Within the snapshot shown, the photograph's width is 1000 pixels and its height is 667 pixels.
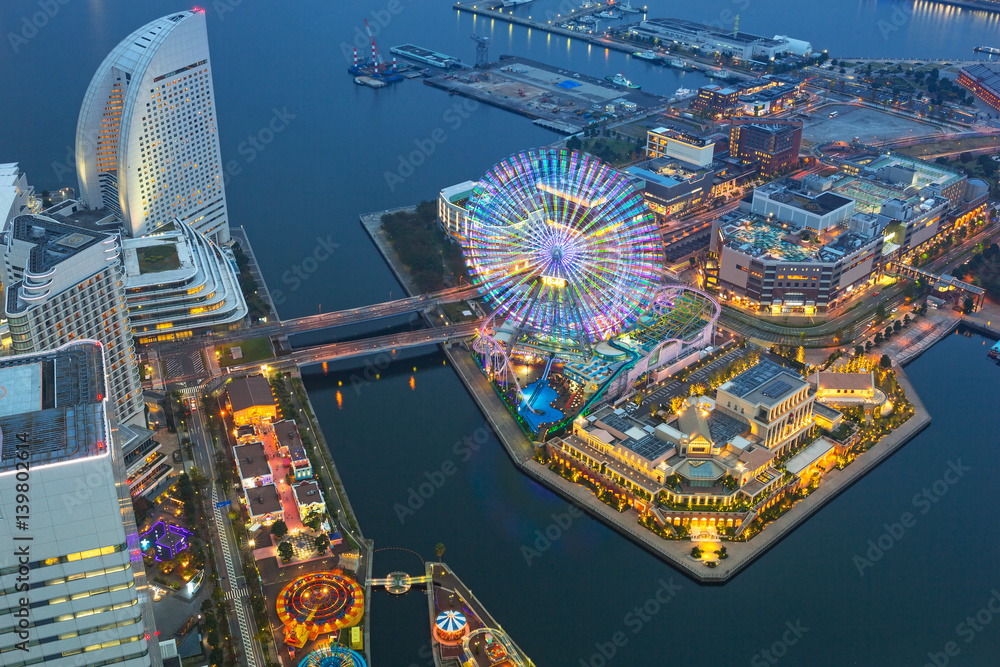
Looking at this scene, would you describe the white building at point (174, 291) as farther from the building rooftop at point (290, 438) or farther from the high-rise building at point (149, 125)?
the building rooftop at point (290, 438)

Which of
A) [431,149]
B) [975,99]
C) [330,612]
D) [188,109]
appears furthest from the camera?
[975,99]

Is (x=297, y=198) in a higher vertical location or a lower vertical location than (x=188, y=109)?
lower

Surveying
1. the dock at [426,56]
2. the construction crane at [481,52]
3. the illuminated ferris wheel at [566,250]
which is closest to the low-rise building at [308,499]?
the illuminated ferris wheel at [566,250]

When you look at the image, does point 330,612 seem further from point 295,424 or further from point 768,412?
point 768,412

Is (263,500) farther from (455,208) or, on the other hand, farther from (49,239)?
(455,208)

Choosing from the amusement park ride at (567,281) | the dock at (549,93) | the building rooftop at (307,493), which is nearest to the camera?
the building rooftop at (307,493)

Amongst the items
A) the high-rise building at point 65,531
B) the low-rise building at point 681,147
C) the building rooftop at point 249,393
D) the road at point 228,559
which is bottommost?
the road at point 228,559

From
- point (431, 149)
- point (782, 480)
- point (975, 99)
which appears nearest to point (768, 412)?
point (782, 480)
